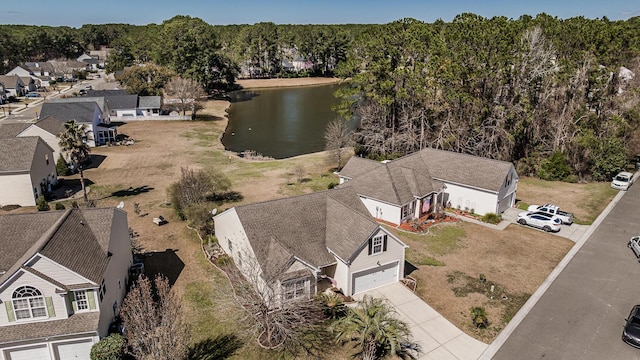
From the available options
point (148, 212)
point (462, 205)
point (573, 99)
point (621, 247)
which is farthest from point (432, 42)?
point (148, 212)

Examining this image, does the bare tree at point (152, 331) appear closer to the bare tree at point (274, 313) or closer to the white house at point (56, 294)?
the white house at point (56, 294)

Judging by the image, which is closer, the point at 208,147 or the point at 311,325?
the point at 311,325

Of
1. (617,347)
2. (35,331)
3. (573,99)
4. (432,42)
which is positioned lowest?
(617,347)

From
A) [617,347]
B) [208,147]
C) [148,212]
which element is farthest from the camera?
[208,147]

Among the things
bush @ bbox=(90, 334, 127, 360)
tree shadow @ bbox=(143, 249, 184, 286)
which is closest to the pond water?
tree shadow @ bbox=(143, 249, 184, 286)

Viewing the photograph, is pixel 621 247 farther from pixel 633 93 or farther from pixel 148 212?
pixel 148 212

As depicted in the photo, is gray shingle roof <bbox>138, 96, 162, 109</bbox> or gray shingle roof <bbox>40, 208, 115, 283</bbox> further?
gray shingle roof <bbox>138, 96, 162, 109</bbox>

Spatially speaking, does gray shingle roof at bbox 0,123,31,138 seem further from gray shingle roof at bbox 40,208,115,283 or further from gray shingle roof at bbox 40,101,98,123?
gray shingle roof at bbox 40,208,115,283
